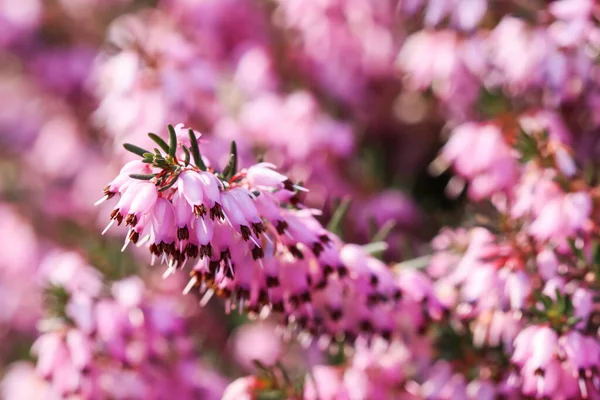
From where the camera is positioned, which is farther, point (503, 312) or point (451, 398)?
point (451, 398)

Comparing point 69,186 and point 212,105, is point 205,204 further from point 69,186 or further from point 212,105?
point 69,186

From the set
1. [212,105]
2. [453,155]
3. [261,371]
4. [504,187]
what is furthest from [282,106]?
[261,371]

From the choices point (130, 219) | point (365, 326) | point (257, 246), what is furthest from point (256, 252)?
point (365, 326)

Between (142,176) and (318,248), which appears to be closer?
(142,176)

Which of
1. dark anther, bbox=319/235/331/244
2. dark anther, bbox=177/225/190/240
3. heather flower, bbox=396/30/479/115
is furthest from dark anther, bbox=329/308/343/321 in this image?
heather flower, bbox=396/30/479/115

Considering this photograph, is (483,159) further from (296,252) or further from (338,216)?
(296,252)

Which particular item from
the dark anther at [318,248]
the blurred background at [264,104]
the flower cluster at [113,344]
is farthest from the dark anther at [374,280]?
the flower cluster at [113,344]

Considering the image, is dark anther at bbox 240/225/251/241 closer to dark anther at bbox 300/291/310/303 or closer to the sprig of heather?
the sprig of heather
